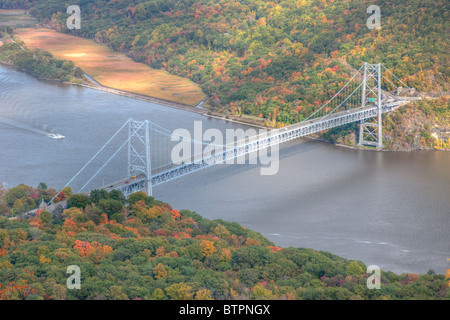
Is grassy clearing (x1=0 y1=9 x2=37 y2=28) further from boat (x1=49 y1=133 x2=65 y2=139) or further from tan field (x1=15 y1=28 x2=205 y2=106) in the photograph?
boat (x1=49 y1=133 x2=65 y2=139)

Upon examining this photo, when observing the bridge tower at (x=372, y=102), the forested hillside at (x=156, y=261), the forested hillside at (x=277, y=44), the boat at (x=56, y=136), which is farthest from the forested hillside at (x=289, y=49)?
the forested hillside at (x=156, y=261)

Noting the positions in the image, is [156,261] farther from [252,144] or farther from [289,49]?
[289,49]

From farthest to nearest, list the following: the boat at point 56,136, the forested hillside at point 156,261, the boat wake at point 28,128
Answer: the boat wake at point 28,128
the boat at point 56,136
the forested hillside at point 156,261

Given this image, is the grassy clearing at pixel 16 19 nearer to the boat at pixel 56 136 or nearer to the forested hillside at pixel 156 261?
the boat at pixel 56 136

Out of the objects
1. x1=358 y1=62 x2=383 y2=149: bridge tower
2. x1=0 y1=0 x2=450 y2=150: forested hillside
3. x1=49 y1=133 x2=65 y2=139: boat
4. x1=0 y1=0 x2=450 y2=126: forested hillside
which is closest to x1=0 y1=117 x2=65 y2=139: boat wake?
x1=49 y1=133 x2=65 y2=139: boat

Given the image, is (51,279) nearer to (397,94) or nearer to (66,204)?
(66,204)

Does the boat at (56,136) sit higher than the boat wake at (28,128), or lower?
lower

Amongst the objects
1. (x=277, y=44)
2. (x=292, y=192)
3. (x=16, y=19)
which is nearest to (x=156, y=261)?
(x=292, y=192)
